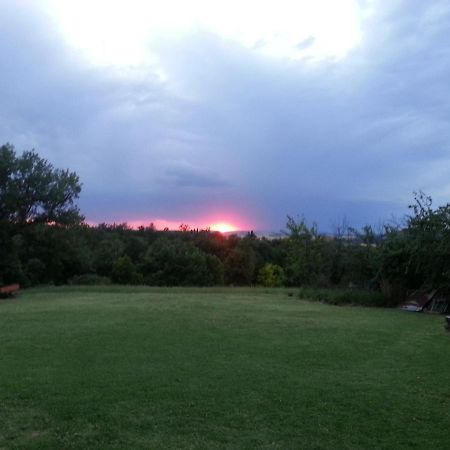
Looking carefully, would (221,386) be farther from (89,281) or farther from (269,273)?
(269,273)

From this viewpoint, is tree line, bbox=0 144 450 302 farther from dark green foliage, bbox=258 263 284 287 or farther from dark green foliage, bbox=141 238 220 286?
dark green foliage, bbox=258 263 284 287

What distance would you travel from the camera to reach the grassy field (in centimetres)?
494

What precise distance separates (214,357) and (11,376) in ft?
9.69

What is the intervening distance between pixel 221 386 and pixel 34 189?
2347 cm

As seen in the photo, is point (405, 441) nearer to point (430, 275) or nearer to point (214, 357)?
point (214, 357)

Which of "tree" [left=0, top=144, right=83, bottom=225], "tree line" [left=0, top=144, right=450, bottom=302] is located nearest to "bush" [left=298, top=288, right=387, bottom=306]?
"tree line" [left=0, top=144, right=450, bottom=302]

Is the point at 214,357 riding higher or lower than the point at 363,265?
lower

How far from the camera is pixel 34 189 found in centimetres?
2744

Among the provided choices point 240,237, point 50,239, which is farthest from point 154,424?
point 240,237

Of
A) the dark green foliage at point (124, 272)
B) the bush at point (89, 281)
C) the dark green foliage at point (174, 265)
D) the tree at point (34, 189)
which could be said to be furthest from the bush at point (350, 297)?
the dark green foliage at point (174, 265)

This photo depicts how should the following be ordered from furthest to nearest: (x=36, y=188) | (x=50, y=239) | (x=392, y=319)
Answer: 1. (x=50, y=239)
2. (x=36, y=188)
3. (x=392, y=319)

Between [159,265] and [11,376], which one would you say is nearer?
[11,376]

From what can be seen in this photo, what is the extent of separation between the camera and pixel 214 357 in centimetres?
823

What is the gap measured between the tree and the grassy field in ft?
54.3
